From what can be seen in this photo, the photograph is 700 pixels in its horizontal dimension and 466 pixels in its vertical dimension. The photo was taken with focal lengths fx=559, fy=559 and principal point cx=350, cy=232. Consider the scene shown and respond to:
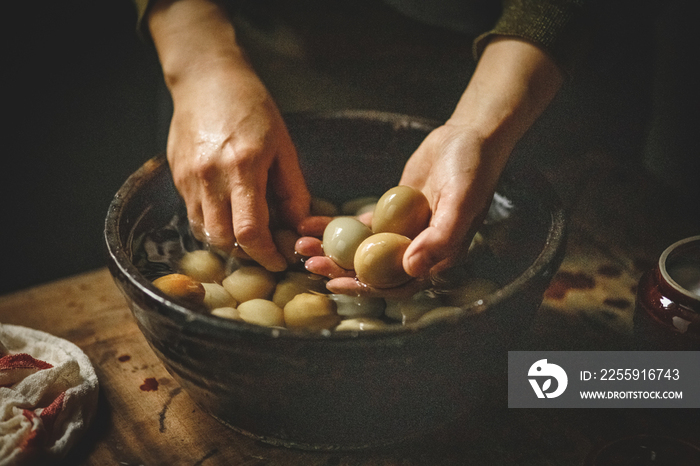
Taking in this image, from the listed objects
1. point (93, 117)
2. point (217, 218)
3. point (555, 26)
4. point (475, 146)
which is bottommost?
point (93, 117)

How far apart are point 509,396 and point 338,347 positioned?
0.27 m

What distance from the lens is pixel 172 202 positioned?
681mm

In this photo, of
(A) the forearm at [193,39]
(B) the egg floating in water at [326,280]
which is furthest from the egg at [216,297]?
(A) the forearm at [193,39]

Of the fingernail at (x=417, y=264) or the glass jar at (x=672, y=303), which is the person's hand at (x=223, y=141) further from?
the glass jar at (x=672, y=303)

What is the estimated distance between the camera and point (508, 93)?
2.22 feet

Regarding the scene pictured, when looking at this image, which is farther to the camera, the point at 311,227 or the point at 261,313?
the point at 311,227

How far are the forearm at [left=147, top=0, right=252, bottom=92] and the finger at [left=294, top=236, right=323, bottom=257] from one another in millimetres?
233

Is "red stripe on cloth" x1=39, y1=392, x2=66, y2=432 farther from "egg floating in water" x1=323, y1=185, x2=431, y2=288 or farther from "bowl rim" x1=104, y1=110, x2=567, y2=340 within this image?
"egg floating in water" x1=323, y1=185, x2=431, y2=288

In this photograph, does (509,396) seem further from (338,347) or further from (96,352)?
(96,352)

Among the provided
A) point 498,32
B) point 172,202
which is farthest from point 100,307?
point 498,32

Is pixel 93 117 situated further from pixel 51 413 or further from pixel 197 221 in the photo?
pixel 51 413

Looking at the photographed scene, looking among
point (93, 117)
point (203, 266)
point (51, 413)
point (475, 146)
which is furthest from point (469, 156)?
point (93, 117)

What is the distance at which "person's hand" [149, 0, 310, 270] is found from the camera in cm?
62

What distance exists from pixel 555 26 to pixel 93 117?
106 cm
